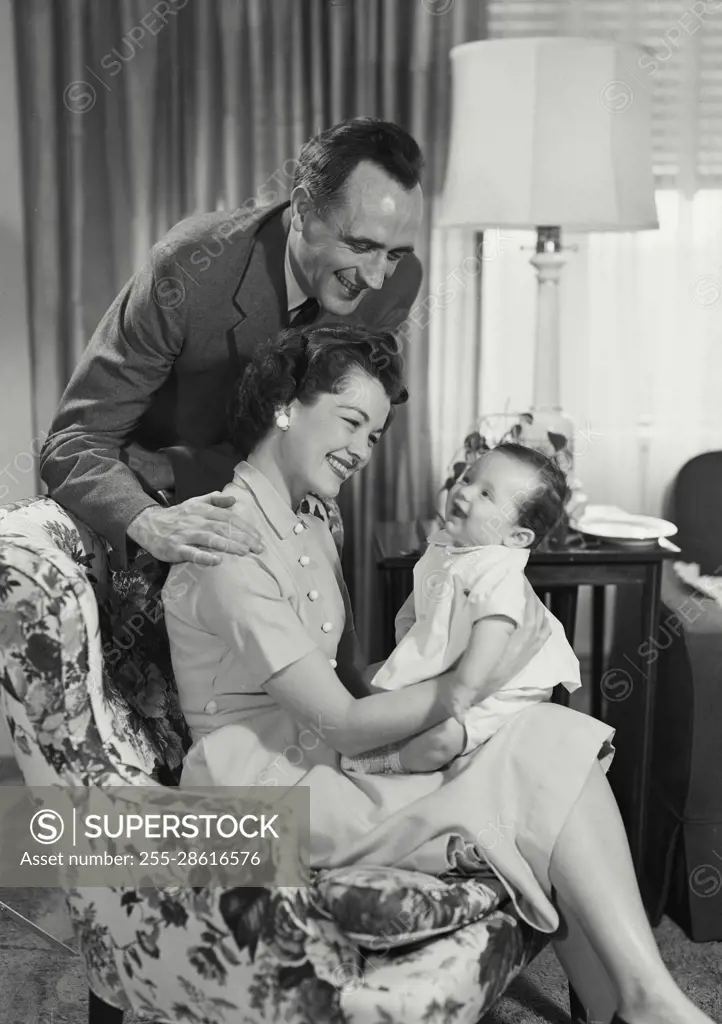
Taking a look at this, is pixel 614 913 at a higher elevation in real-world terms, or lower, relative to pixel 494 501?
lower

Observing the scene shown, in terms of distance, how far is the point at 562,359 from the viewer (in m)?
3.09

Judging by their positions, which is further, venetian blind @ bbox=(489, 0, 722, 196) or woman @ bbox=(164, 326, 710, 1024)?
venetian blind @ bbox=(489, 0, 722, 196)

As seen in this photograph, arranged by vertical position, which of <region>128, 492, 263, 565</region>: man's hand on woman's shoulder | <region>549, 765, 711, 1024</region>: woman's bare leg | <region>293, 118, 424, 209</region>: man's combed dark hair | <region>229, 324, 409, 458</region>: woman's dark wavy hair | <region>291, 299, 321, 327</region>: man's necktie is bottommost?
<region>549, 765, 711, 1024</region>: woman's bare leg

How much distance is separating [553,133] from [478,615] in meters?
1.21

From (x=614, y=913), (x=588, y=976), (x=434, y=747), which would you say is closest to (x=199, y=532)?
(x=434, y=747)

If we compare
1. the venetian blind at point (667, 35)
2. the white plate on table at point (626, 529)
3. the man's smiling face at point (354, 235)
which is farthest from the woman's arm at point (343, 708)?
the venetian blind at point (667, 35)

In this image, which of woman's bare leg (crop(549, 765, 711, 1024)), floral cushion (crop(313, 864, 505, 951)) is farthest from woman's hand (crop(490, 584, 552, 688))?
floral cushion (crop(313, 864, 505, 951))

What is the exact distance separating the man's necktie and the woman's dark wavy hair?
30 centimetres

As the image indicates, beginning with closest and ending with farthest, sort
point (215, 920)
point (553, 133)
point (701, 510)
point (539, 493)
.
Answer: point (215, 920) < point (539, 493) < point (553, 133) < point (701, 510)

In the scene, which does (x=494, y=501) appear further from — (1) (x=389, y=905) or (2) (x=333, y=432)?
(1) (x=389, y=905)

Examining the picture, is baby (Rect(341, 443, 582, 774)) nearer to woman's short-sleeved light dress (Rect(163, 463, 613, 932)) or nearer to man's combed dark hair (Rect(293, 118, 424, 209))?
woman's short-sleeved light dress (Rect(163, 463, 613, 932))

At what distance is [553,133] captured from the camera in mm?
2369

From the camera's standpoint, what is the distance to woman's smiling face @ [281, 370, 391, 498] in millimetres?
1694

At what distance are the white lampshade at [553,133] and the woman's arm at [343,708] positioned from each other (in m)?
1.24
